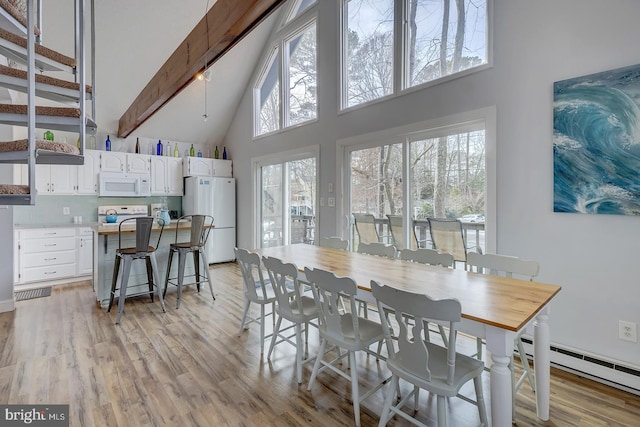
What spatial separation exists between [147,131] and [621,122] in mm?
6556

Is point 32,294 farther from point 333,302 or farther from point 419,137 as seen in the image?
point 419,137

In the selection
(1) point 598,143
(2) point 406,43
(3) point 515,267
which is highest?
(2) point 406,43

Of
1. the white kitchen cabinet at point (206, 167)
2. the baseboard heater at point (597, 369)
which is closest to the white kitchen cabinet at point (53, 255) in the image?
the white kitchen cabinet at point (206, 167)

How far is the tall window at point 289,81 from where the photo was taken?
4777 millimetres

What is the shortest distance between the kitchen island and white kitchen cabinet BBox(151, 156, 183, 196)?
75.1 inches

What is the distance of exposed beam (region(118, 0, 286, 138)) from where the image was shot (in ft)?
7.80

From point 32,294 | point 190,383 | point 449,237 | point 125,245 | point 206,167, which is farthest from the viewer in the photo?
point 206,167

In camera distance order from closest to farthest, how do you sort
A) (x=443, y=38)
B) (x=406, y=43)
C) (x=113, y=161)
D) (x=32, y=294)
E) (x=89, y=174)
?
(x=443, y=38)
(x=406, y=43)
(x=32, y=294)
(x=89, y=174)
(x=113, y=161)

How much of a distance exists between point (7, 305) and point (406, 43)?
17.8ft

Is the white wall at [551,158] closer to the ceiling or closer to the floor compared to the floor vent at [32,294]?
closer to the ceiling

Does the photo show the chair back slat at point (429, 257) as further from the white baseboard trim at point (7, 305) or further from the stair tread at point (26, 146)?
the white baseboard trim at point (7, 305)

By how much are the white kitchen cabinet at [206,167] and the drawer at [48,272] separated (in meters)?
2.40

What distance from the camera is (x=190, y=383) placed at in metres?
2.23

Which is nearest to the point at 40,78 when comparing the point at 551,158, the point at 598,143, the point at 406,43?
the point at 406,43
